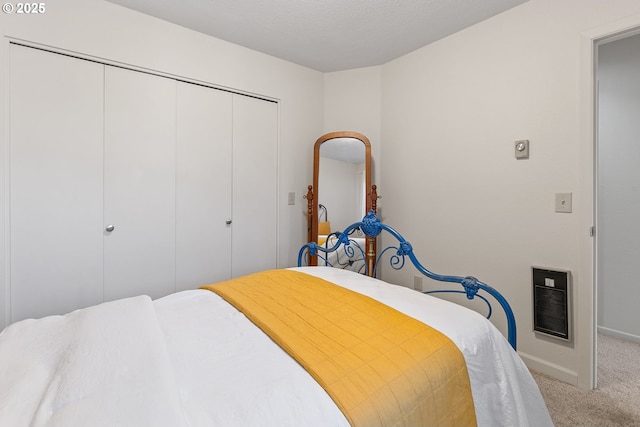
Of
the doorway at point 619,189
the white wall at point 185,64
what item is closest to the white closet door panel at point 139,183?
the white wall at point 185,64

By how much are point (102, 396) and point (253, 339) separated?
470mm

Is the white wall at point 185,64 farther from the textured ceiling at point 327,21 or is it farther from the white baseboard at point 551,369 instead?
the white baseboard at point 551,369

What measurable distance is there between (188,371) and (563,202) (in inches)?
93.1

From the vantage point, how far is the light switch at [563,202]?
202 centimetres

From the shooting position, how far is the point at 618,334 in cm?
269

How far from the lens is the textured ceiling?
2.25 m

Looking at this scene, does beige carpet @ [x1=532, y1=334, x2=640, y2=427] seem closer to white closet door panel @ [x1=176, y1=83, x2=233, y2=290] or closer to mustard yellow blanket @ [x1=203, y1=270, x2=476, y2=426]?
mustard yellow blanket @ [x1=203, y1=270, x2=476, y2=426]

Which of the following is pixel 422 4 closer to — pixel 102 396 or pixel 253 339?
pixel 253 339

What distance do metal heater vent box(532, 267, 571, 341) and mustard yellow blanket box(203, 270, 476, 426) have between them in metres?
1.46

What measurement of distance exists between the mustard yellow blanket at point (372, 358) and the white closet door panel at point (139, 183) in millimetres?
1438

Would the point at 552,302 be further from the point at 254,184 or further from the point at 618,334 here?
the point at 254,184

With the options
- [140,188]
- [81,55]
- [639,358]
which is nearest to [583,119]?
[639,358]
